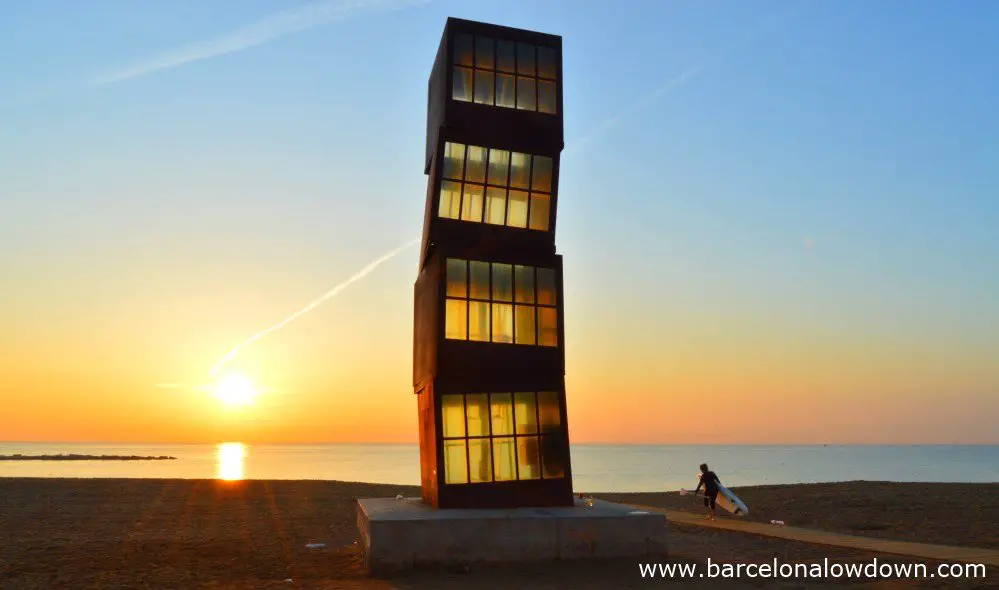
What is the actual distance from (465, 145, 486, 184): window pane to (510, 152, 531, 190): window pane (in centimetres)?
79

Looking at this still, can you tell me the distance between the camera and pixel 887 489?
4031cm

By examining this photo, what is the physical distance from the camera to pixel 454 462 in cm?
2044

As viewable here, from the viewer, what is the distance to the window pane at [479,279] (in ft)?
69.1

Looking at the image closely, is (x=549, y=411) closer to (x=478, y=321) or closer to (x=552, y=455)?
(x=552, y=455)

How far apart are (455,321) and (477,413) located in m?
2.40

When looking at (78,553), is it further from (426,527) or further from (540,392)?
(540,392)

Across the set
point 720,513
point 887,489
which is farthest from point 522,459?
point 887,489

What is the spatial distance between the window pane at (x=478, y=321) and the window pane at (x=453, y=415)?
61.9 inches

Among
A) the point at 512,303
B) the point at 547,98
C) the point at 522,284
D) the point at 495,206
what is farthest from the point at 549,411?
the point at 547,98

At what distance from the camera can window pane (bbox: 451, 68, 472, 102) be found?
2177 cm

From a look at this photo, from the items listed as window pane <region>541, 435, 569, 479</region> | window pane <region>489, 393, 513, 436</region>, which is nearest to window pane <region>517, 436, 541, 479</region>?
window pane <region>541, 435, 569, 479</region>

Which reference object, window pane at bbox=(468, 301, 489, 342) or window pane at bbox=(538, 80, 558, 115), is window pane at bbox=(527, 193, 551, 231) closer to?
window pane at bbox=(538, 80, 558, 115)

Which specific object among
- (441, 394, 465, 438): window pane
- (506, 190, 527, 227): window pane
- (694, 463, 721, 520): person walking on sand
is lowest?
(694, 463, 721, 520): person walking on sand

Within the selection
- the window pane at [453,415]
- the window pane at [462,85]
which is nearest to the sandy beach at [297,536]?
the window pane at [453,415]
